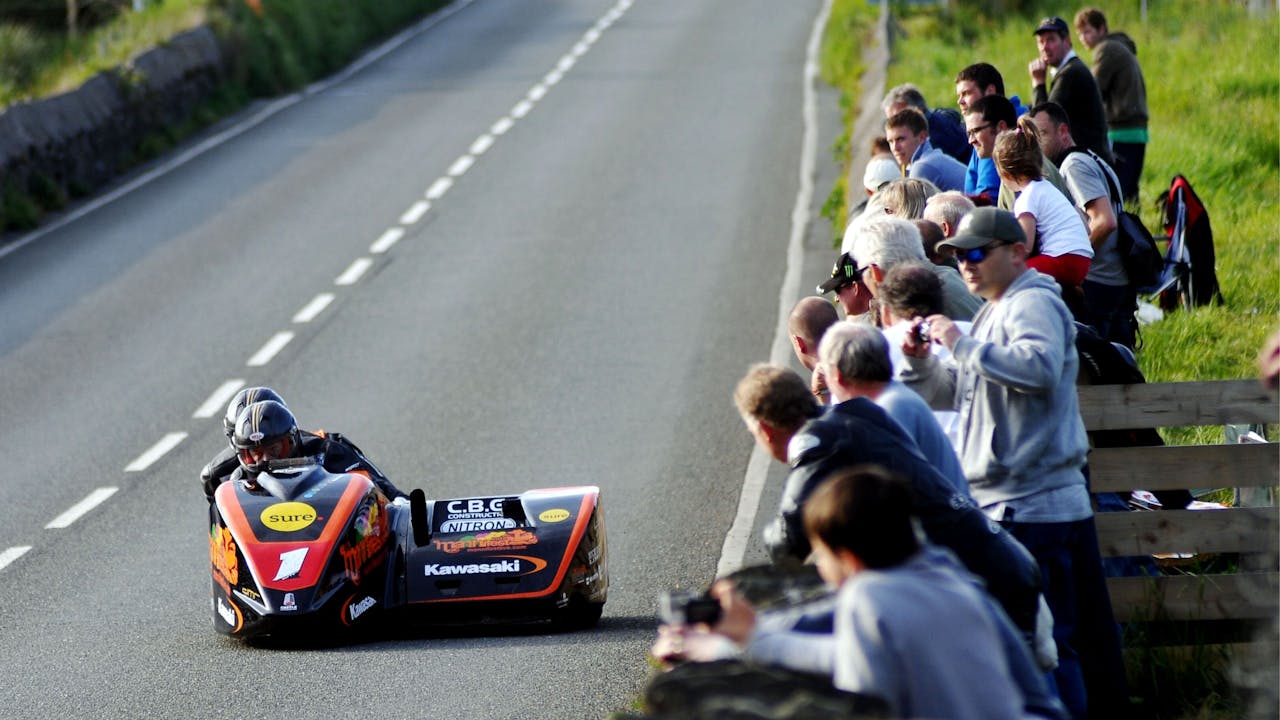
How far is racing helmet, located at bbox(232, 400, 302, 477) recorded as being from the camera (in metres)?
9.24

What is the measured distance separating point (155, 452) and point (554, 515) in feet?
19.3

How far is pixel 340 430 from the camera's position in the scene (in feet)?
46.3

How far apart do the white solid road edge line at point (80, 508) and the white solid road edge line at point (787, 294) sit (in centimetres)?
477

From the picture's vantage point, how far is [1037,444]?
21.1ft

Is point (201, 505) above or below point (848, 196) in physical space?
above

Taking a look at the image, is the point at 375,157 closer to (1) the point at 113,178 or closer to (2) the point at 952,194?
(1) the point at 113,178

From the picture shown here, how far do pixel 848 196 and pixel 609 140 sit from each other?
21.2 ft

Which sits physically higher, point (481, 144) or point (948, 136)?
point (948, 136)

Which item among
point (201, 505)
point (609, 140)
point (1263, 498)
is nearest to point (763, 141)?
point (609, 140)

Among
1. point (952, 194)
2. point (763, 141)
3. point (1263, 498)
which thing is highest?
point (952, 194)

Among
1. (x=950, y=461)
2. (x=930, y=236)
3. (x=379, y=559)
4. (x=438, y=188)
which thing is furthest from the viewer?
(x=438, y=188)

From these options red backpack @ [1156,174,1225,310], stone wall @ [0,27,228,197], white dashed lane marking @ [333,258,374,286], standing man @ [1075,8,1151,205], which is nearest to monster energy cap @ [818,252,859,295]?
red backpack @ [1156,174,1225,310]

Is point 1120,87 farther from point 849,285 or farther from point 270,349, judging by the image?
point 270,349

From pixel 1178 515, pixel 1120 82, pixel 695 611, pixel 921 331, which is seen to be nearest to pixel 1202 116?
pixel 1120 82
